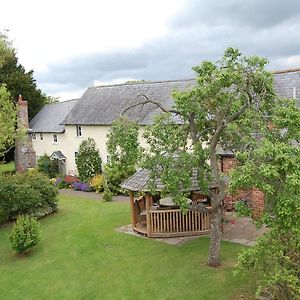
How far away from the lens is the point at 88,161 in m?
33.4

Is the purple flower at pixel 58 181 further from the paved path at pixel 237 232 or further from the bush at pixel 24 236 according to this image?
the bush at pixel 24 236

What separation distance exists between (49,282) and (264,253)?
7819 mm

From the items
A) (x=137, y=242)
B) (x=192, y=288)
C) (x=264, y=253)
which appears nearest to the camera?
(x=264, y=253)

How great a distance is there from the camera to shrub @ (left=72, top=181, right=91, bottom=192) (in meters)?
32.1

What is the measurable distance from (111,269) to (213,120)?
681 centimetres

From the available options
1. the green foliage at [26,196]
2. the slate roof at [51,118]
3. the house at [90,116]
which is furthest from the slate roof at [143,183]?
the slate roof at [51,118]

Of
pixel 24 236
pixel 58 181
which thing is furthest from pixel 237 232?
pixel 58 181

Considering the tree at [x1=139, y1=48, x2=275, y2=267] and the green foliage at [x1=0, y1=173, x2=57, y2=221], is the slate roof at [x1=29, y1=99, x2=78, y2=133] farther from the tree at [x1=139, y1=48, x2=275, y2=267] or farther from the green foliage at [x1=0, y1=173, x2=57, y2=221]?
the tree at [x1=139, y1=48, x2=275, y2=267]

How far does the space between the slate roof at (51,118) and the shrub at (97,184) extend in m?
7.96

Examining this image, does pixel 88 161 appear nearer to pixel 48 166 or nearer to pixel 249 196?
pixel 48 166

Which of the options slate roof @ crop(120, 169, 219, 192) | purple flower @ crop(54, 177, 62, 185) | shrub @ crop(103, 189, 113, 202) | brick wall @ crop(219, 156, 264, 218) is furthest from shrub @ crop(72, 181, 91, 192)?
brick wall @ crop(219, 156, 264, 218)

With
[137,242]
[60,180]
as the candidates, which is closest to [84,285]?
[137,242]

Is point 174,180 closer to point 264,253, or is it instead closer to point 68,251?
point 264,253

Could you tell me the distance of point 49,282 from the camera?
45.4 feet
